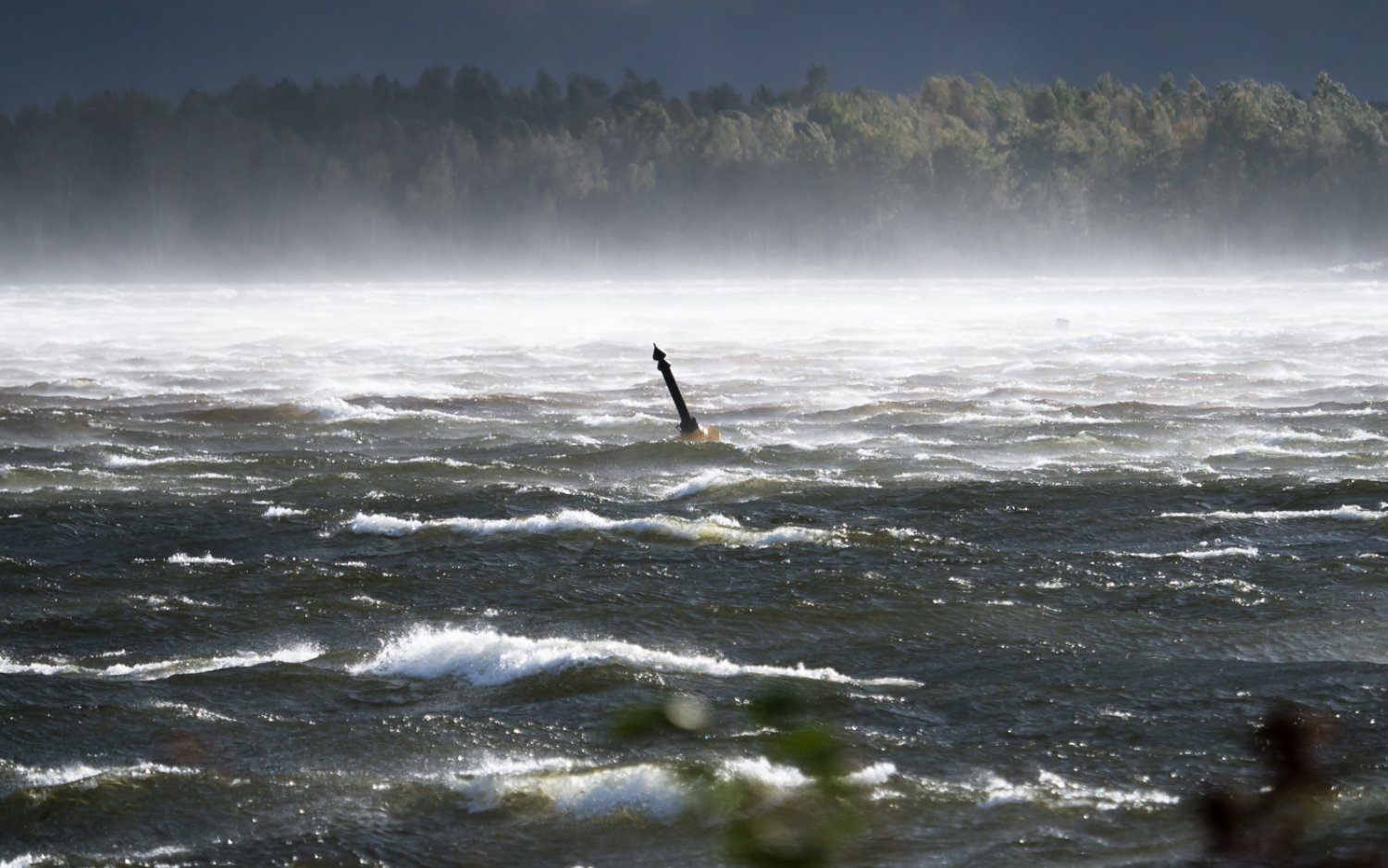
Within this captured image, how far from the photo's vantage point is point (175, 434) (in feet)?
91.2

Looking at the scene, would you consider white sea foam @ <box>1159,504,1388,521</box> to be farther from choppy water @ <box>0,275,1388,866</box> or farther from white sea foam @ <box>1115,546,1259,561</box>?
white sea foam @ <box>1115,546,1259,561</box>

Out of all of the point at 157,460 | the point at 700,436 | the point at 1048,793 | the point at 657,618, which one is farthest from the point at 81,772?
the point at 700,436

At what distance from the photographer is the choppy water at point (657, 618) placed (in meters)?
9.30

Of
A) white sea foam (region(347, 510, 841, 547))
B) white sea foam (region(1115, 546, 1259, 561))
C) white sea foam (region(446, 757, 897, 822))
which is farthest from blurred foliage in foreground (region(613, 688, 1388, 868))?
white sea foam (region(347, 510, 841, 547))

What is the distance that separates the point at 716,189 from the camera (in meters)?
175

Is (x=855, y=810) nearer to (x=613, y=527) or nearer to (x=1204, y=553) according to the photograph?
(x=1204, y=553)

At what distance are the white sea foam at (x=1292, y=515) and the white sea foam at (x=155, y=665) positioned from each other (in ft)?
31.7

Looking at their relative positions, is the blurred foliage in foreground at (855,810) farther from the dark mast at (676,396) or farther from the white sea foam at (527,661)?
the dark mast at (676,396)

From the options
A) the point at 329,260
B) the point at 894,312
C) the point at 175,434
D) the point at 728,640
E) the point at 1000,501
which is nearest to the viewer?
the point at 728,640

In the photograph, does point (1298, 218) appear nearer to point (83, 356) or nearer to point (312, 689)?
point (83, 356)

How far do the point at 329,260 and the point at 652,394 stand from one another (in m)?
143

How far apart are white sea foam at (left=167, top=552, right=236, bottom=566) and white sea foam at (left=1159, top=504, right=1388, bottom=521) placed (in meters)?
9.50

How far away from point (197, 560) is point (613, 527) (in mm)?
4165

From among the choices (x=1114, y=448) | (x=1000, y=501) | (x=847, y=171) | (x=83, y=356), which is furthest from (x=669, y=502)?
(x=847, y=171)
